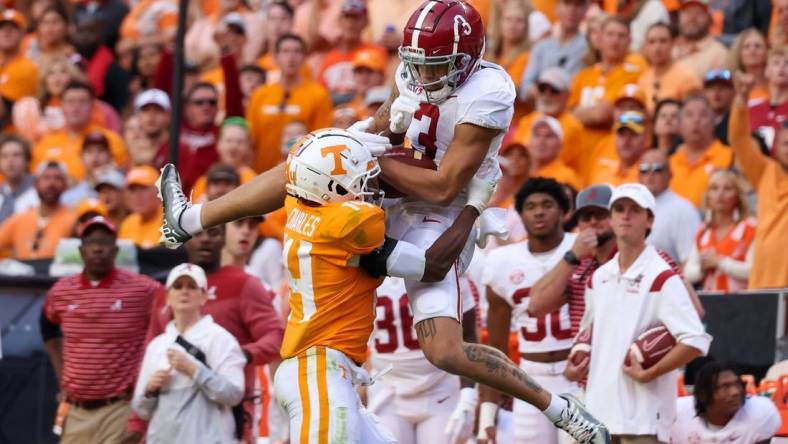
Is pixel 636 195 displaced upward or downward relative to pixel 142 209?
downward

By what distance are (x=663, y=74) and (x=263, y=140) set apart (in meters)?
3.26

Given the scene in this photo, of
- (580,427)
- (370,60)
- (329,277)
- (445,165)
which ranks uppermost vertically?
(370,60)

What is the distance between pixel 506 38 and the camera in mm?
14008

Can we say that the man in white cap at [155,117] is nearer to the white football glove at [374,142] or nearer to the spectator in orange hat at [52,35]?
the spectator in orange hat at [52,35]

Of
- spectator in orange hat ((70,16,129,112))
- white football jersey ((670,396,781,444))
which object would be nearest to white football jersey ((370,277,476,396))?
white football jersey ((670,396,781,444))

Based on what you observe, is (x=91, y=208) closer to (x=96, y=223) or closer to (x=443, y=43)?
(x=96, y=223)

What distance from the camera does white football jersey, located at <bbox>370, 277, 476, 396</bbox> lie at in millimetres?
9242

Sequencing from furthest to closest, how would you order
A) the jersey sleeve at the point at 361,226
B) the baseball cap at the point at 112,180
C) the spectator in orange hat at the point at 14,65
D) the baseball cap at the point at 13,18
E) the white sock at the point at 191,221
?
the baseball cap at the point at 13,18, the spectator in orange hat at the point at 14,65, the baseball cap at the point at 112,180, the white sock at the point at 191,221, the jersey sleeve at the point at 361,226

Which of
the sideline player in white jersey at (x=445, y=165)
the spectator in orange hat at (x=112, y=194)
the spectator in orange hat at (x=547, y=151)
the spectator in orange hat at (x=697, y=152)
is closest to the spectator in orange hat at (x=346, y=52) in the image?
the spectator in orange hat at (x=112, y=194)

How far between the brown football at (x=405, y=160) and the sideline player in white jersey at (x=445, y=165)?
5 cm

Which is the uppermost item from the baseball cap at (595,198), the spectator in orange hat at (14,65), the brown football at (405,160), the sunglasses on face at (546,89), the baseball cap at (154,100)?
the spectator in orange hat at (14,65)

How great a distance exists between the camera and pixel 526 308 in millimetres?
9148

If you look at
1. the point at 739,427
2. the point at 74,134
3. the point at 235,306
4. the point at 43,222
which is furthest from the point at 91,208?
the point at 739,427

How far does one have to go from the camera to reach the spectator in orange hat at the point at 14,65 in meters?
16.1
